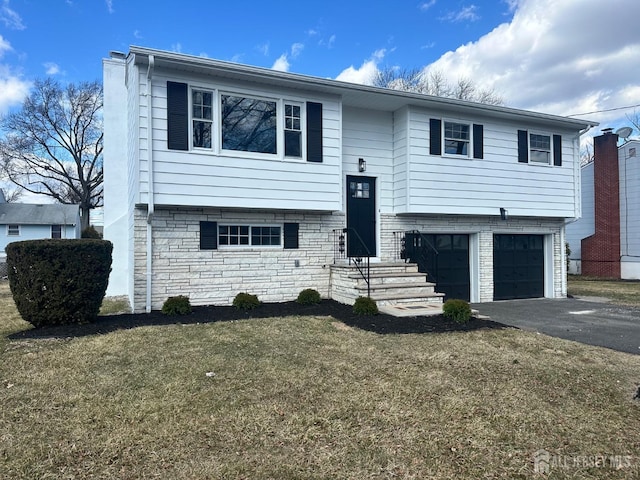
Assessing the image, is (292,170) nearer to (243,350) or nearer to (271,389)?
(243,350)

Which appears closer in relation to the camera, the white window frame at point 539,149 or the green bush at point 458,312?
the green bush at point 458,312

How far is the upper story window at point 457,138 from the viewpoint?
10734 millimetres

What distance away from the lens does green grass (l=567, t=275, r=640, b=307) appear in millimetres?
11609

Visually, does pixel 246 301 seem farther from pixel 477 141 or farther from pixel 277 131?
pixel 477 141

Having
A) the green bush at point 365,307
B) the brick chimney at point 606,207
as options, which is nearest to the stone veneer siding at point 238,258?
the green bush at point 365,307

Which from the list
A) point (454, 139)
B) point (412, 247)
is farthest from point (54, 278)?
point (454, 139)

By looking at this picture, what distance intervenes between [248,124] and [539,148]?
8.67 m

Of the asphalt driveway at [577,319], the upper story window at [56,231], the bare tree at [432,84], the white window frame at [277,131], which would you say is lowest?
the asphalt driveway at [577,319]

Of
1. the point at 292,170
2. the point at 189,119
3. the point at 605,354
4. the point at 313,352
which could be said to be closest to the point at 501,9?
the point at 292,170

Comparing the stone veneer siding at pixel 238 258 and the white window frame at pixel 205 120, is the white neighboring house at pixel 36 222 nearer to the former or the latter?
the stone veneer siding at pixel 238 258

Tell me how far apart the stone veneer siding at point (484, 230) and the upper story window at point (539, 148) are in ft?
5.69

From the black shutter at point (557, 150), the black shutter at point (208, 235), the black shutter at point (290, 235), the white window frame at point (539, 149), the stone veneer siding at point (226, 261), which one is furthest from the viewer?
the black shutter at point (557, 150)

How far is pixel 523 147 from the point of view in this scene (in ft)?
38.5

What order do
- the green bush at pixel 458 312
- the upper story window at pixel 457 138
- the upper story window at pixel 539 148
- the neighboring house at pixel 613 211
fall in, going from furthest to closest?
1. the neighboring house at pixel 613 211
2. the upper story window at pixel 539 148
3. the upper story window at pixel 457 138
4. the green bush at pixel 458 312
